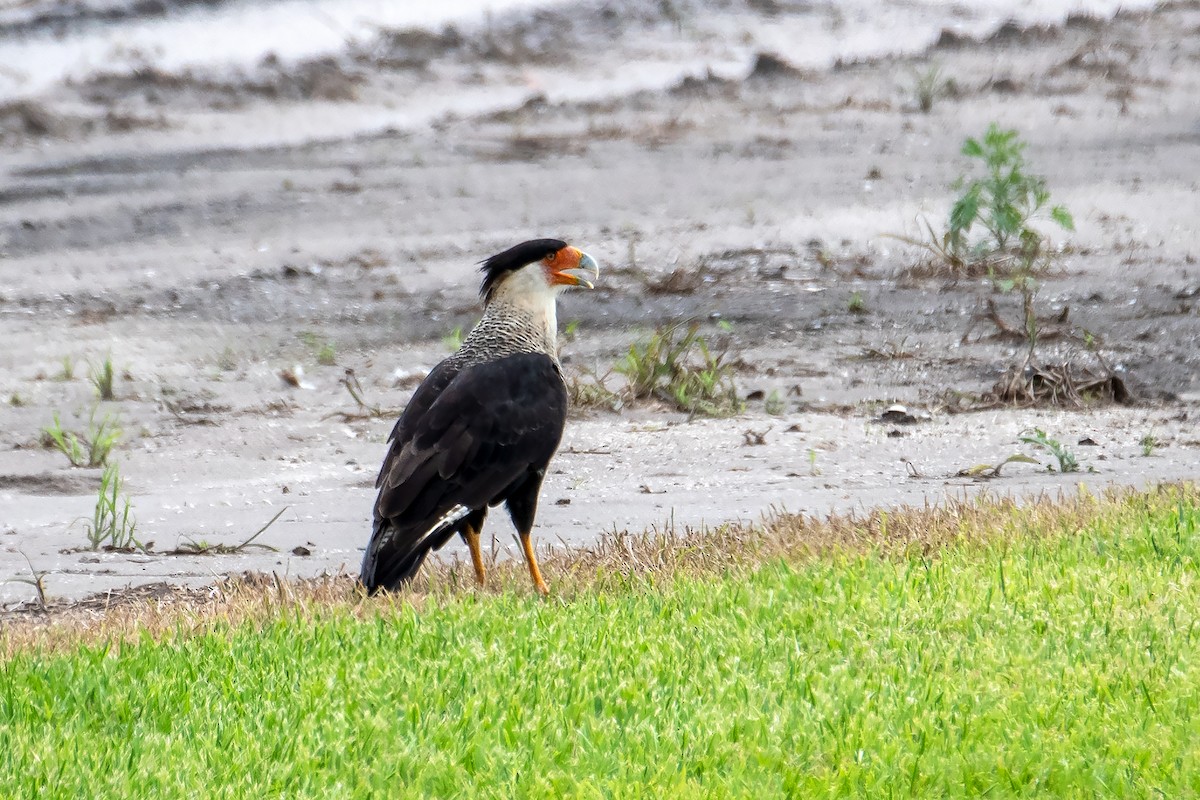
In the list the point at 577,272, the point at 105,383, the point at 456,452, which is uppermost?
the point at 577,272

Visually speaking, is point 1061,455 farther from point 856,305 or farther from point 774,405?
point 856,305

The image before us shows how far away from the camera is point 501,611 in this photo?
5.30 m

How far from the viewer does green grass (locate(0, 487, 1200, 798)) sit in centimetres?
386

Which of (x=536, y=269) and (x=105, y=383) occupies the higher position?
(x=536, y=269)

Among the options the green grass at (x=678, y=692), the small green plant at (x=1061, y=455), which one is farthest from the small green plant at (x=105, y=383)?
the small green plant at (x=1061, y=455)

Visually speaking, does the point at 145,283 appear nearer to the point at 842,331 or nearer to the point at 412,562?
the point at 842,331

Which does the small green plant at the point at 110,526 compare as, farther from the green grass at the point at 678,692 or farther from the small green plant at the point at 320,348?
the small green plant at the point at 320,348

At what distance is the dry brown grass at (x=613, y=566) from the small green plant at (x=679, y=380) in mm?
2744

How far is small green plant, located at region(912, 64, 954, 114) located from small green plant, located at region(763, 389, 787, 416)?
9.93m

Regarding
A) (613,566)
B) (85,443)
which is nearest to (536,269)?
(613,566)

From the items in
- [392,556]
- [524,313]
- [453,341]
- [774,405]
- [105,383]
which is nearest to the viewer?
[392,556]

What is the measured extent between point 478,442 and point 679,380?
3.77 m

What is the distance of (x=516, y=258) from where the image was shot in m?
6.58

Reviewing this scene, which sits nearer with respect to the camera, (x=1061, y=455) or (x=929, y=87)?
(x=1061, y=455)
